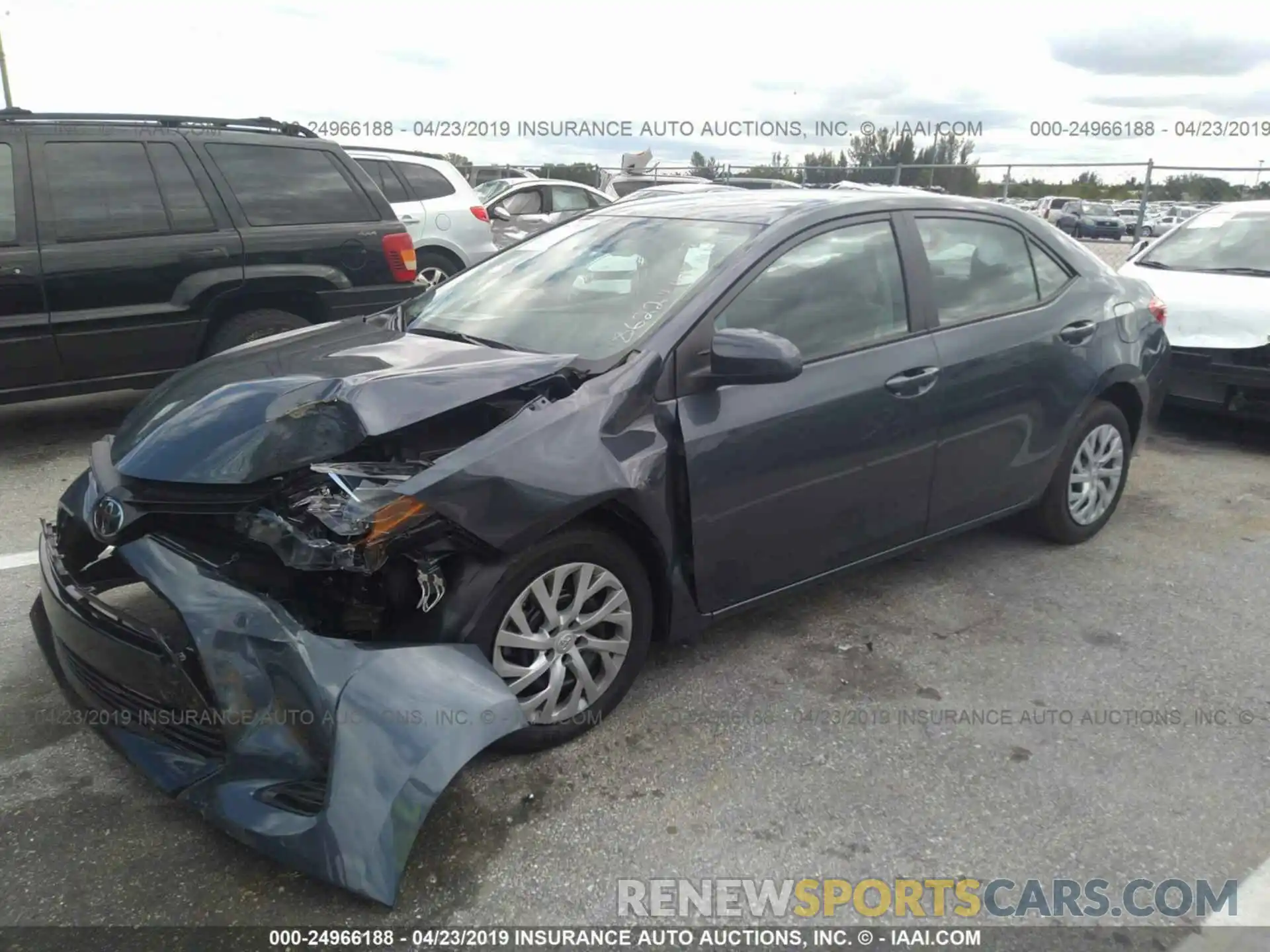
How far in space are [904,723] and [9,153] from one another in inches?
218

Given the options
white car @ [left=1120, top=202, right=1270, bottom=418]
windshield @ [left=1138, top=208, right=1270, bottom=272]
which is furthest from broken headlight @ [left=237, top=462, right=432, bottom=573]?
windshield @ [left=1138, top=208, right=1270, bottom=272]

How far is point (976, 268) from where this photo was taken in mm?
3977

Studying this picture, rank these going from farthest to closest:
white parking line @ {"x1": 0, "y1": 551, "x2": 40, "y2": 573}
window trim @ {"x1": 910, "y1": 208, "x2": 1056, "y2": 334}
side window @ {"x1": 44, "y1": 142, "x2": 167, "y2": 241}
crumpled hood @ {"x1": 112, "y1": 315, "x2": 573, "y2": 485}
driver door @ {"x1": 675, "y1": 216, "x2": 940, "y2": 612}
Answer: side window @ {"x1": 44, "y1": 142, "x2": 167, "y2": 241}, white parking line @ {"x1": 0, "y1": 551, "x2": 40, "y2": 573}, window trim @ {"x1": 910, "y1": 208, "x2": 1056, "y2": 334}, driver door @ {"x1": 675, "y1": 216, "x2": 940, "y2": 612}, crumpled hood @ {"x1": 112, "y1": 315, "x2": 573, "y2": 485}

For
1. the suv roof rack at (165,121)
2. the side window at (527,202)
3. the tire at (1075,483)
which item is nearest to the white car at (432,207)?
the suv roof rack at (165,121)

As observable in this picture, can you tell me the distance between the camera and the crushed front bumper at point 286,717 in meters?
2.18

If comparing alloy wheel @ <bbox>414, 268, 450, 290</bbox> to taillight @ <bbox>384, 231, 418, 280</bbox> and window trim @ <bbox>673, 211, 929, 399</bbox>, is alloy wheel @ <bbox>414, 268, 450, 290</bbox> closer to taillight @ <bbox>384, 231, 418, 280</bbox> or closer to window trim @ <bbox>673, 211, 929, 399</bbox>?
taillight @ <bbox>384, 231, 418, 280</bbox>

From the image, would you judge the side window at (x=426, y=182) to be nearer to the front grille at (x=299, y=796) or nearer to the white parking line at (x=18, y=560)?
the white parking line at (x=18, y=560)

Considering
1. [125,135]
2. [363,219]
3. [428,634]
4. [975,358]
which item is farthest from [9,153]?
[975,358]

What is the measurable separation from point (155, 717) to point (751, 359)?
1920 millimetres

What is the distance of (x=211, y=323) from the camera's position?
5.84 m

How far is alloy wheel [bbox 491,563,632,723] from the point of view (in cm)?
275

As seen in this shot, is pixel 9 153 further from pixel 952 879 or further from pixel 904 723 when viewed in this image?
pixel 952 879

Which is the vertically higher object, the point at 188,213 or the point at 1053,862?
the point at 188,213

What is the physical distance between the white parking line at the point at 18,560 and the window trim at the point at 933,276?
3.88 meters
